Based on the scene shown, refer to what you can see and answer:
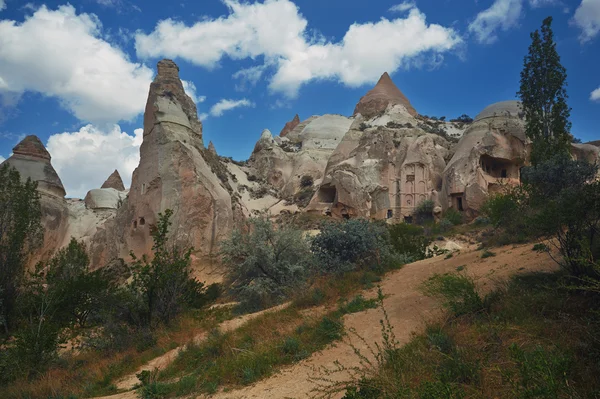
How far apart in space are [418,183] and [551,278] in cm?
2054

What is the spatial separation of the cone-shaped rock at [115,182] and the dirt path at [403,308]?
3682cm

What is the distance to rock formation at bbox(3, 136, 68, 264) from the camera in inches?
859

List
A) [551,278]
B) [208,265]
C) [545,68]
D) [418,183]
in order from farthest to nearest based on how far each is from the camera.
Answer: [418,183] < [208,265] < [545,68] < [551,278]

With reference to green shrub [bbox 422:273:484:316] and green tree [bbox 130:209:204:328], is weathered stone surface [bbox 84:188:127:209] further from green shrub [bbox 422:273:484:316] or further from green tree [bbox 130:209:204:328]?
green shrub [bbox 422:273:484:316]

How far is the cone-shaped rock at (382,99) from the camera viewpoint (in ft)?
168

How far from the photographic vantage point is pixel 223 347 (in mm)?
5883

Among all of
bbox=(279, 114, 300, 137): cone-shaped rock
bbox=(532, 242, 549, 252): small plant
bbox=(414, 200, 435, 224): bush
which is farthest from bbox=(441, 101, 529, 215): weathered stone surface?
bbox=(279, 114, 300, 137): cone-shaped rock

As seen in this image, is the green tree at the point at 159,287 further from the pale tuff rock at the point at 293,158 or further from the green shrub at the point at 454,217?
the pale tuff rock at the point at 293,158

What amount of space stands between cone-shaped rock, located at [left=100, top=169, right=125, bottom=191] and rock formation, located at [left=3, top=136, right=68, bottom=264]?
613 inches

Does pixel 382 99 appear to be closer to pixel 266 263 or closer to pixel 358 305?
pixel 266 263

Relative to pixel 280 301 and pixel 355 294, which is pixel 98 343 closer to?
pixel 280 301

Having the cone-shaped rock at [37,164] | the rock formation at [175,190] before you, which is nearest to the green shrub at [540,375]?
the rock formation at [175,190]

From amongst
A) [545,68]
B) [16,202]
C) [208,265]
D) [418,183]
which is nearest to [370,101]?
[418,183]

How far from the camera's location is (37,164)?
75.3 feet
